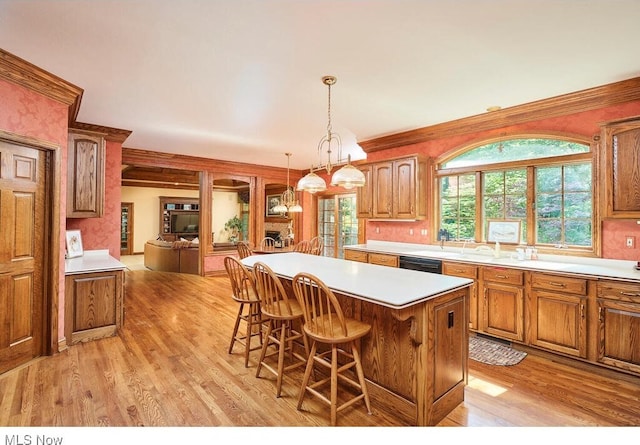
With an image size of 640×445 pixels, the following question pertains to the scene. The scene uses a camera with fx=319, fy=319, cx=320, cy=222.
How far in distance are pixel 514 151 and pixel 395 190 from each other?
1.60 metres

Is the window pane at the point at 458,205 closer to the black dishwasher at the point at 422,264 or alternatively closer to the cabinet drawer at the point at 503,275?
the black dishwasher at the point at 422,264

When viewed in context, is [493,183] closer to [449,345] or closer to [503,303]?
[503,303]

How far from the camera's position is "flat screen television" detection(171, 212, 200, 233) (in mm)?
11367

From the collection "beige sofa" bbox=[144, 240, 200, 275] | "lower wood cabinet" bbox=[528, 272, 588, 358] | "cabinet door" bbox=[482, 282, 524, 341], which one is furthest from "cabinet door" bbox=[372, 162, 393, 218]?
"beige sofa" bbox=[144, 240, 200, 275]

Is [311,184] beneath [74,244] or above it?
above

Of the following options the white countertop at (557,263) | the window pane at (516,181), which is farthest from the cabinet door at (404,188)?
the window pane at (516,181)

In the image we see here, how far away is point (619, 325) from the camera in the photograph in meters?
2.71

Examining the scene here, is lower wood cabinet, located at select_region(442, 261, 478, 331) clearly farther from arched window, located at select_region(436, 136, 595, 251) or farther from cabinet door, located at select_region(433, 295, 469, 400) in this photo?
cabinet door, located at select_region(433, 295, 469, 400)

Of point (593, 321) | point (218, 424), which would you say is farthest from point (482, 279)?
point (218, 424)

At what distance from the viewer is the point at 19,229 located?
2859 mm

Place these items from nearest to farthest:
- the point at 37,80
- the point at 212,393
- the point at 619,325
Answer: the point at 212,393 < the point at 619,325 < the point at 37,80

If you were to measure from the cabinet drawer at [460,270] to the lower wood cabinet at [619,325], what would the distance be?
3.49 ft

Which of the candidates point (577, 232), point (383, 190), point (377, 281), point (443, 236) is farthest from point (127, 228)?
point (577, 232)

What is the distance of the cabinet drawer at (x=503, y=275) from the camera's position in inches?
128
